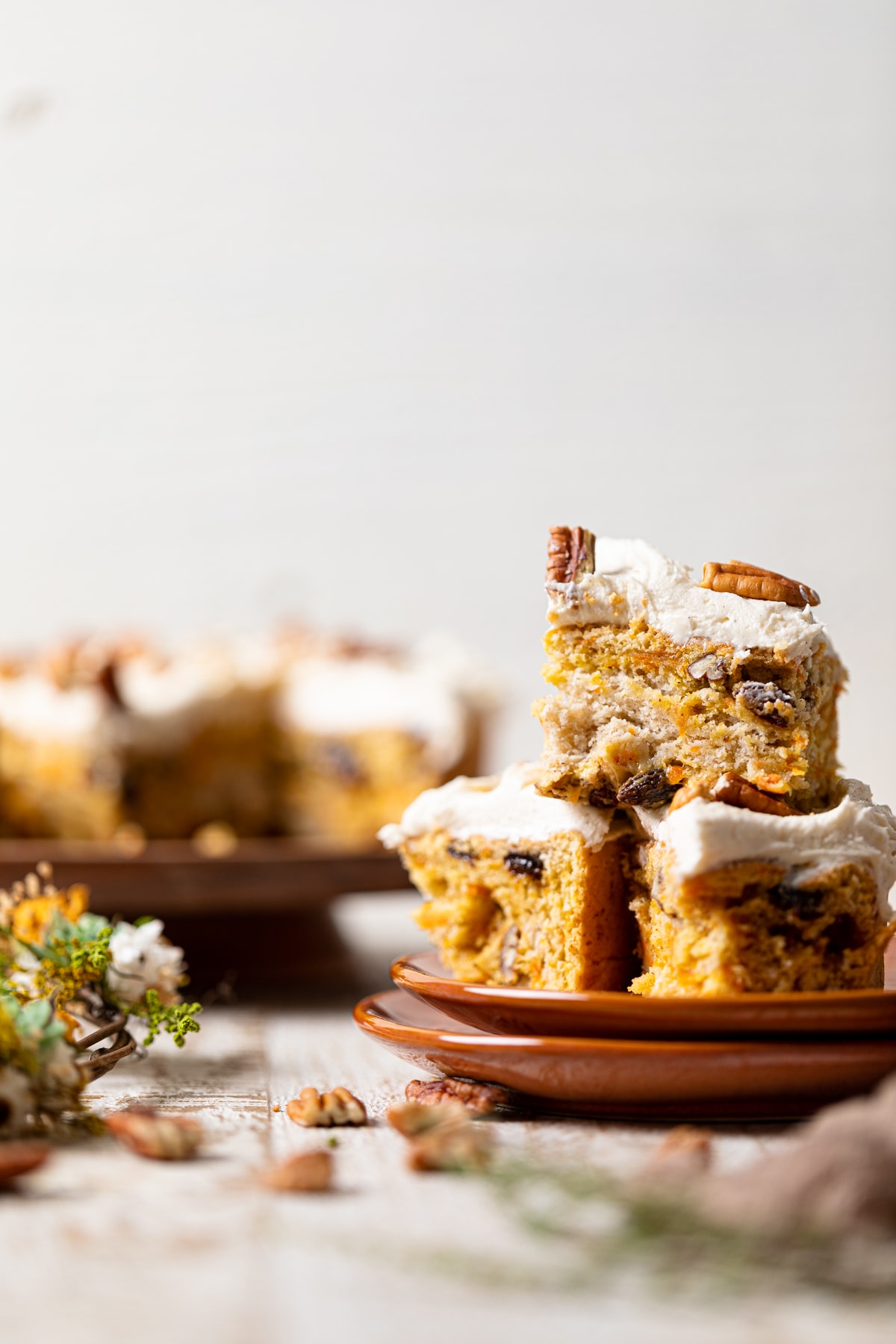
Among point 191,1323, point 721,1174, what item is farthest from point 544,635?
point 191,1323

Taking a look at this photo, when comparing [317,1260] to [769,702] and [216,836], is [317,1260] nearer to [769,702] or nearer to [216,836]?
[769,702]

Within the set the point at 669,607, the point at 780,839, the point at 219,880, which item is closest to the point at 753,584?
the point at 669,607

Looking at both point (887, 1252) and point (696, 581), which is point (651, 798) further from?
point (887, 1252)

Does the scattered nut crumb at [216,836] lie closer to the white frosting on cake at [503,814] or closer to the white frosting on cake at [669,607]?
the white frosting on cake at [503,814]

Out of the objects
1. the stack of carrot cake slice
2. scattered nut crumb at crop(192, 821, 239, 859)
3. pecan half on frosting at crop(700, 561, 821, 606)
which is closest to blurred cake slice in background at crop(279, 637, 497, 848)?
scattered nut crumb at crop(192, 821, 239, 859)

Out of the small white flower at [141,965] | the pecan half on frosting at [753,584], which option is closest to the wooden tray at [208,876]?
the small white flower at [141,965]
